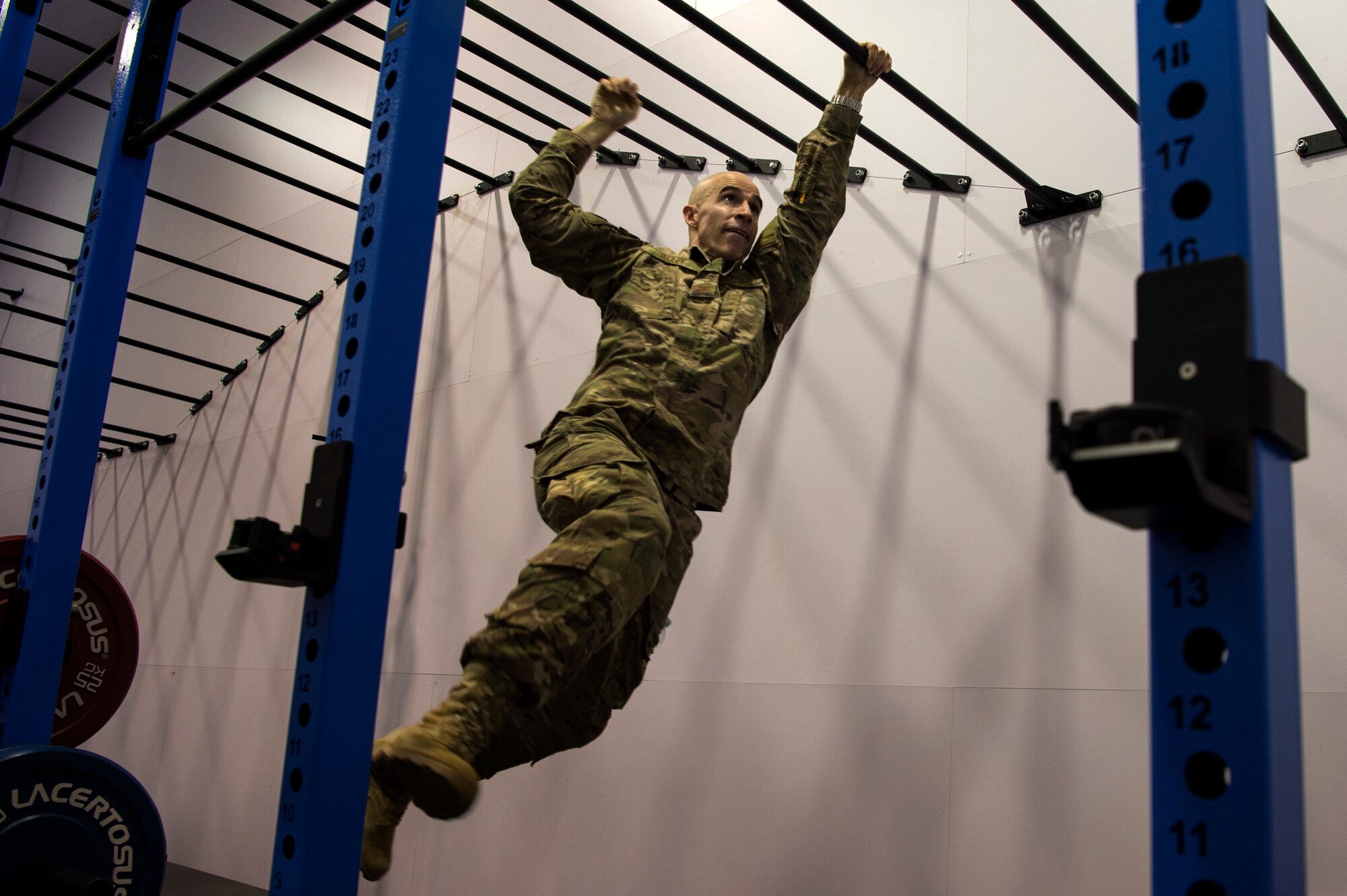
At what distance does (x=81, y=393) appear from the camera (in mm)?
2797

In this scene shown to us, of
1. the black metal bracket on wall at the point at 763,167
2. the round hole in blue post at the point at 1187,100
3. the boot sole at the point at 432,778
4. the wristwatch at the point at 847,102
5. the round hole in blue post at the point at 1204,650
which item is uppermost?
the black metal bracket on wall at the point at 763,167

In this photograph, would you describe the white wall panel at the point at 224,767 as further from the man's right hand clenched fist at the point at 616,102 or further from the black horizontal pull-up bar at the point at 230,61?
the man's right hand clenched fist at the point at 616,102

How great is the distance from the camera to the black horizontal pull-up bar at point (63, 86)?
10.3 ft

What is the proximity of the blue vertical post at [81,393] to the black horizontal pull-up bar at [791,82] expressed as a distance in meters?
1.40

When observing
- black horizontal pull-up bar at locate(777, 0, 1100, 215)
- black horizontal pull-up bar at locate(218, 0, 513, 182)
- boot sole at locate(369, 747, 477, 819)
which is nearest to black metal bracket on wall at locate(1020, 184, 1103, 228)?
black horizontal pull-up bar at locate(777, 0, 1100, 215)

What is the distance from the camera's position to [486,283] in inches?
175

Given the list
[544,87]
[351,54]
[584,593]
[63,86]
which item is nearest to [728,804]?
[584,593]

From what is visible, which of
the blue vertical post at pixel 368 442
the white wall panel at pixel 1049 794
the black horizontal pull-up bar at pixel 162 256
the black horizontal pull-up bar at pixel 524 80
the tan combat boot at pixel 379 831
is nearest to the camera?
the blue vertical post at pixel 368 442

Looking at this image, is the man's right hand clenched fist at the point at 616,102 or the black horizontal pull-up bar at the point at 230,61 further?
the black horizontal pull-up bar at the point at 230,61

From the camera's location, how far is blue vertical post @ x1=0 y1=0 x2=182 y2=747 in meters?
2.70

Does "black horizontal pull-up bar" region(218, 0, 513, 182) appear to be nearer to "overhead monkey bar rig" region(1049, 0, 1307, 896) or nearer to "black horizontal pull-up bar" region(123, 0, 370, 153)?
"black horizontal pull-up bar" region(123, 0, 370, 153)

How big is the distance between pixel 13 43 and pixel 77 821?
2625 millimetres

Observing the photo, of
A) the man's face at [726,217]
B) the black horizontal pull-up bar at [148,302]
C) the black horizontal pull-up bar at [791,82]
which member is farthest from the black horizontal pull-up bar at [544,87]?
the black horizontal pull-up bar at [148,302]

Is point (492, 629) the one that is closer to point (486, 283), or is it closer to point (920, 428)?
point (920, 428)
